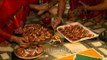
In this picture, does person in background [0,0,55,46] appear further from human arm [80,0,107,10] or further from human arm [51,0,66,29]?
human arm [80,0,107,10]

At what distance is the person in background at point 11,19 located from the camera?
88.0 inches

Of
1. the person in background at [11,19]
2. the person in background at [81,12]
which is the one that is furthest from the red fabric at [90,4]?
the person in background at [11,19]

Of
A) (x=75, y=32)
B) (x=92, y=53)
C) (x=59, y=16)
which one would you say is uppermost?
(x=59, y=16)

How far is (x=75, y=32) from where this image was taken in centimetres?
244

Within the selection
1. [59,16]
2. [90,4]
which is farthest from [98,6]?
[59,16]

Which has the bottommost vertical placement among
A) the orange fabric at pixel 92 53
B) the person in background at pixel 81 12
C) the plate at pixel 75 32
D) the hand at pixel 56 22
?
the orange fabric at pixel 92 53

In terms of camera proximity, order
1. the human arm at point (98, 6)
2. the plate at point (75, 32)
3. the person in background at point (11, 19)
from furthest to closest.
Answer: the human arm at point (98, 6)
the plate at point (75, 32)
the person in background at point (11, 19)

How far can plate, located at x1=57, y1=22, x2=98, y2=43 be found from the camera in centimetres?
235

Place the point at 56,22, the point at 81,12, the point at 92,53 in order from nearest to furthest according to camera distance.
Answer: the point at 92,53, the point at 56,22, the point at 81,12

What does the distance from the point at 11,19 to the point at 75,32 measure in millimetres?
587

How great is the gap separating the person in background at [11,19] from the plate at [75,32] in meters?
0.38

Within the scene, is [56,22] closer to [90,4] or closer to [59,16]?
[59,16]

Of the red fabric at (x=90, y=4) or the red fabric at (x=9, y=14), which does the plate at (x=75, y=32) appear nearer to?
the red fabric at (x=90, y=4)

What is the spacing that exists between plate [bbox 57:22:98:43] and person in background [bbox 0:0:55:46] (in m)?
0.38
